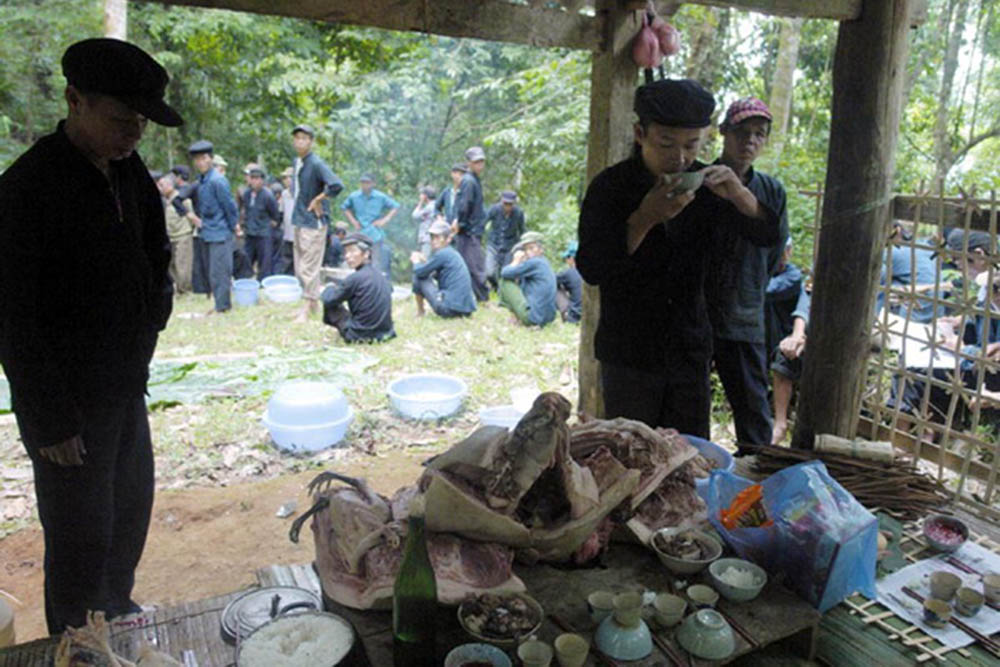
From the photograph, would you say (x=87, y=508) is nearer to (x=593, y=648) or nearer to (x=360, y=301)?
(x=593, y=648)

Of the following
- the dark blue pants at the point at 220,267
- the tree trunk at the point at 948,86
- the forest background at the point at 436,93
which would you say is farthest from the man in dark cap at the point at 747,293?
the tree trunk at the point at 948,86

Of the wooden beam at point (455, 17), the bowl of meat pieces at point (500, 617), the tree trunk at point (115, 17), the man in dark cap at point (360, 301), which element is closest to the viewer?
the bowl of meat pieces at point (500, 617)

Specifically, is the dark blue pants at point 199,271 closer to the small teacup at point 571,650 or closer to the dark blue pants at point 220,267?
the dark blue pants at point 220,267

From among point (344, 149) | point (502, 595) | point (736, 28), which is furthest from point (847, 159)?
point (344, 149)

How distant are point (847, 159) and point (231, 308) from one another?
28.9ft

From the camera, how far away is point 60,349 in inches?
94.7

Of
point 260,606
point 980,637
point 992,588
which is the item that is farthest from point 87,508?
point 992,588

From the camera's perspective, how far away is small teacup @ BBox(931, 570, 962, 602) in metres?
2.25

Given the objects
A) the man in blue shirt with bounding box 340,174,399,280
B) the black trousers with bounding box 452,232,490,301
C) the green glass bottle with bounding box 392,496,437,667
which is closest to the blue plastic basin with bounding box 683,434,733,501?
the green glass bottle with bounding box 392,496,437,667

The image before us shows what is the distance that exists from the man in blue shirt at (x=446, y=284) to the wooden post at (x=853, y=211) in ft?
21.1

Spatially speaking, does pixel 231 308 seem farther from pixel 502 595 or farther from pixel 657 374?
pixel 502 595

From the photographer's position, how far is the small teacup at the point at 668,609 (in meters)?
1.88

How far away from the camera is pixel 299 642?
1.72 metres

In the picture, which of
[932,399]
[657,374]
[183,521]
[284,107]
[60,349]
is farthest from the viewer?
[284,107]
